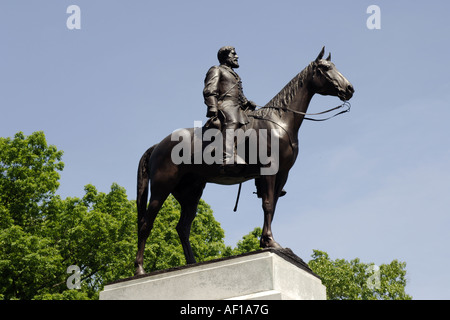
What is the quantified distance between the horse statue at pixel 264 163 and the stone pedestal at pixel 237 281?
0.47 m

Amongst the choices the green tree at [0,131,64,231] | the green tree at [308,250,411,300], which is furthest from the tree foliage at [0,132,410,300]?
the green tree at [308,250,411,300]

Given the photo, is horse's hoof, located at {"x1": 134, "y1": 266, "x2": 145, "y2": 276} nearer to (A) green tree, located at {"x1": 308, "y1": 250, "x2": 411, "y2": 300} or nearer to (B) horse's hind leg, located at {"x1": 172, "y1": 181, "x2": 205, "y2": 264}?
(B) horse's hind leg, located at {"x1": 172, "y1": 181, "x2": 205, "y2": 264}

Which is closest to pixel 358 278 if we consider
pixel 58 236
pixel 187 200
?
A: pixel 58 236

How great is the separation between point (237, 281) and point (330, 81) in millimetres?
3859

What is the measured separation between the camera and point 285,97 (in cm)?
1224

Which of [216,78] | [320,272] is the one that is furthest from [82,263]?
[216,78]

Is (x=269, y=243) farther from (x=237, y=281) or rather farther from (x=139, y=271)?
(x=139, y=271)

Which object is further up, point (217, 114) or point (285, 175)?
point (217, 114)

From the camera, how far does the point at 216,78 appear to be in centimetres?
1254

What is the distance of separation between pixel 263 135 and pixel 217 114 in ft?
3.19

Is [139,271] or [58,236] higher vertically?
[58,236]

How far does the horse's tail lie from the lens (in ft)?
42.2

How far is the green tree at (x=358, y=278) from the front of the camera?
35.0 metres
